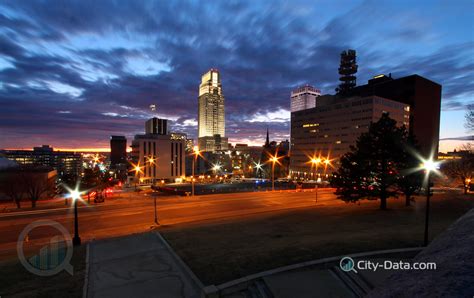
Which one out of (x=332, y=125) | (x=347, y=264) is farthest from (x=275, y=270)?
(x=332, y=125)

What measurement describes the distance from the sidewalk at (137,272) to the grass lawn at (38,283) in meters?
0.47

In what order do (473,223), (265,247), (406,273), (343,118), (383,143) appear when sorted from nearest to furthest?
(406,273)
(473,223)
(265,247)
(383,143)
(343,118)

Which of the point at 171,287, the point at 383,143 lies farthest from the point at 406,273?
the point at 383,143

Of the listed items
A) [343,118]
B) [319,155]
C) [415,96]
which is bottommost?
[319,155]

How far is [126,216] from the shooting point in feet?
80.4

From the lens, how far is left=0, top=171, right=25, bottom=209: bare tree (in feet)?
113

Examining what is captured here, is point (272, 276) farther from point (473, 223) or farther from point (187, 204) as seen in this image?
point (187, 204)

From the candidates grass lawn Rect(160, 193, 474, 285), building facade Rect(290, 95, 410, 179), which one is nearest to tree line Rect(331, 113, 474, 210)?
grass lawn Rect(160, 193, 474, 285)

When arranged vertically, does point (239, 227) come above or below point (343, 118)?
below

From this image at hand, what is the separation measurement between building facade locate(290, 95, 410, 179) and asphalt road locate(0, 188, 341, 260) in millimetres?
91901

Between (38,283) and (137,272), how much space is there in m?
3.73

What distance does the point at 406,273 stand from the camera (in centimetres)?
452

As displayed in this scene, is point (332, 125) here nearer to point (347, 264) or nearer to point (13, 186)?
point (13, 186)

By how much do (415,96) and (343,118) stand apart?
40.2 m
